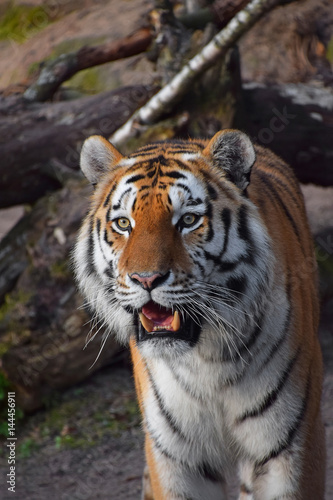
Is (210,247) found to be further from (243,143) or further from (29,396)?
(29,396)

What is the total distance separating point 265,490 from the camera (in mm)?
2119

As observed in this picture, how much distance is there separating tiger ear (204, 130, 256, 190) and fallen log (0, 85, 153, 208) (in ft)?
7.39

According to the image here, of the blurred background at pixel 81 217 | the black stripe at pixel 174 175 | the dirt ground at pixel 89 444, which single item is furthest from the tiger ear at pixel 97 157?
the dirt ground at pixel 89 444

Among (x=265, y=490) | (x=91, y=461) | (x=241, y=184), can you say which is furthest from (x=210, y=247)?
(x=91, y=461)

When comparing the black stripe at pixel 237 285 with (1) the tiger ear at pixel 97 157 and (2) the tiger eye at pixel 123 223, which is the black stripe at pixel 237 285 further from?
(1) the tiger ear at pixel 97 157

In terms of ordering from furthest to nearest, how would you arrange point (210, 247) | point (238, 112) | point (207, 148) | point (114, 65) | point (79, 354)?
1. point (114, 65)
2. point (238, 112)
3. point (79, 354)
4. point (207, 148)
5. point (210, 247)

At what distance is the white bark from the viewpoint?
Answer: 3967 mm

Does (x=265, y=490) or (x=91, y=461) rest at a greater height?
(x=265, y=490)

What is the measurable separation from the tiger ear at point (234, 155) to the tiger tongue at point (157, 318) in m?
0.48

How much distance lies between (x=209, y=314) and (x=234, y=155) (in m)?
0.51

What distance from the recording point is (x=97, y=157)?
231cm

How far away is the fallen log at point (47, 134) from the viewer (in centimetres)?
429

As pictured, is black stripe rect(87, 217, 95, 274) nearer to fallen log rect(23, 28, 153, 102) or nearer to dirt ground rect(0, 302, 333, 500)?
dirt ground rect(0, 302, 333, 500)

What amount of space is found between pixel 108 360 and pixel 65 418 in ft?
1.55
